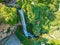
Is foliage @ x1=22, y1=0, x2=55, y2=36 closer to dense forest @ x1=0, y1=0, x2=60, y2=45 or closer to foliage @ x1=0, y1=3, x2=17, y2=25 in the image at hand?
dense forest @ x1=0, y1=0, x2=60, y2=45

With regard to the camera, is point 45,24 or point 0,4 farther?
point 45,24

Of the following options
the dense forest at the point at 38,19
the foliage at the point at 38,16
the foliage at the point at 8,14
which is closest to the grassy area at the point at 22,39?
the dense forest at the point at 38,19

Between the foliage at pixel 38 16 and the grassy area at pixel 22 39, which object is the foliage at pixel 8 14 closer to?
the grassy area at pixel 22 39

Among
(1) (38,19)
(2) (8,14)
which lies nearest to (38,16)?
(1) (38,19)

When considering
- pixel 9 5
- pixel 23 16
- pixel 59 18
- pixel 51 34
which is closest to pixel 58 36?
pixel 51 34

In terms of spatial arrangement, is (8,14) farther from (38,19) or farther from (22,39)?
(38,19)

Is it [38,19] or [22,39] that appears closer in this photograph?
[22,39]

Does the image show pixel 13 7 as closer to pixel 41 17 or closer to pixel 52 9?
pixel 41 17

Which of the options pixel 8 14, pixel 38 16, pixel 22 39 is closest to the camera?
pixel 8 14
